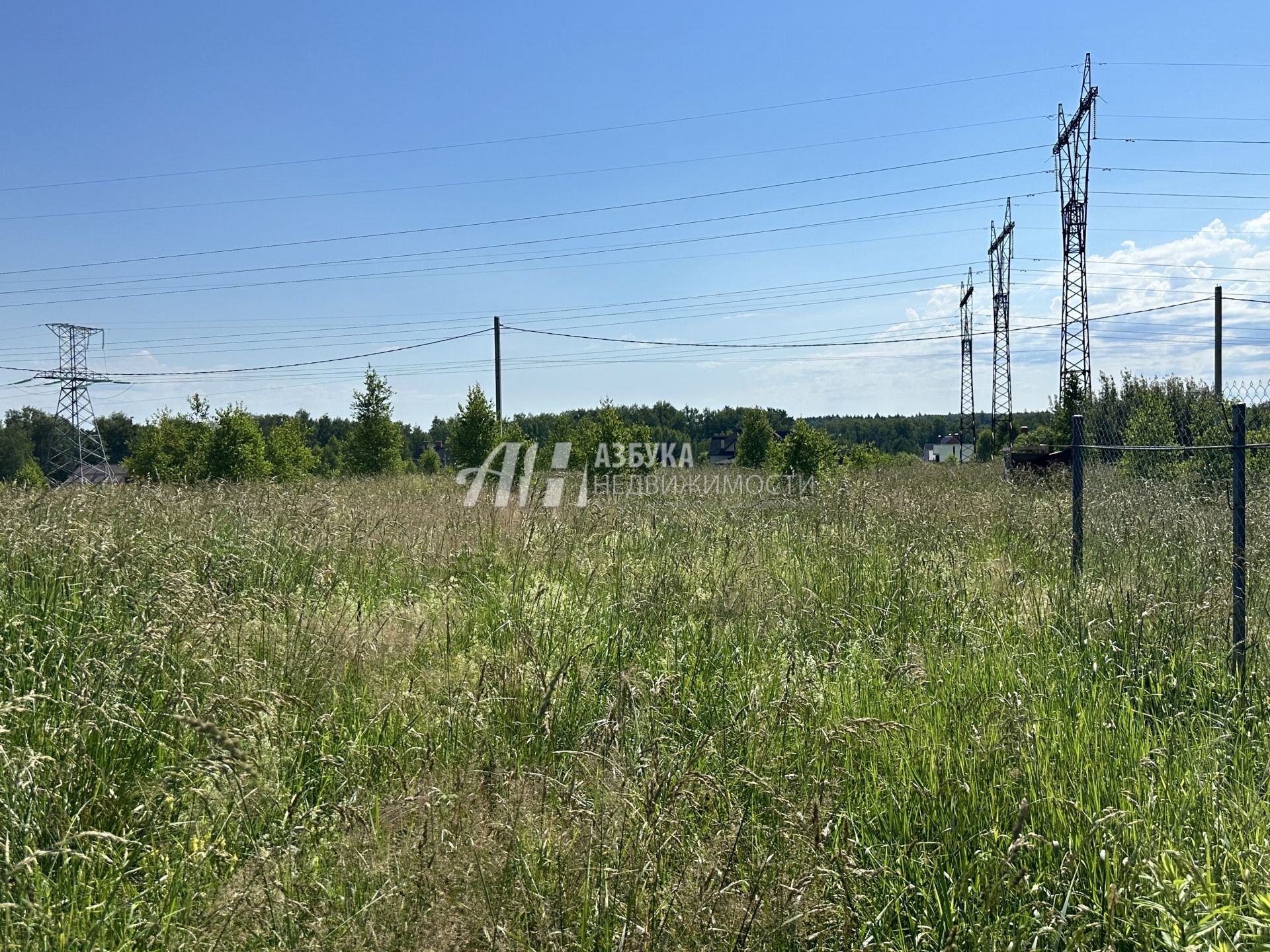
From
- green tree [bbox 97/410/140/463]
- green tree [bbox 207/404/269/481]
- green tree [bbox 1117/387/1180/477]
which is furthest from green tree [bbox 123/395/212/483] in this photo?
green tree [bbox 97/410/140/463]

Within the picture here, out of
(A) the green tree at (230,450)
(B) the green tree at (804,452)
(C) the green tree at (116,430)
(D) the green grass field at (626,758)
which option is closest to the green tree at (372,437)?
(A) the green tree at (230,450)

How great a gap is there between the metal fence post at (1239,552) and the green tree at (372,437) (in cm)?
2889

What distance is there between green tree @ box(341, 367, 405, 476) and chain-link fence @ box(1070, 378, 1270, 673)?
26.0m

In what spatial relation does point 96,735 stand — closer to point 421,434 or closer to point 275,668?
point 275,668

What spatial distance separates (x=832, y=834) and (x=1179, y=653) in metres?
2.53

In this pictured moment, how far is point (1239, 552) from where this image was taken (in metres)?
4.09

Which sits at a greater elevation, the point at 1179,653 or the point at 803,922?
the point at 1179,653

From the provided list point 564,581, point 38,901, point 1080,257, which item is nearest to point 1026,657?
point 564,581

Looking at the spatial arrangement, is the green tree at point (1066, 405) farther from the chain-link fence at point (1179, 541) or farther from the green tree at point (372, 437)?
the green tree at point (372, 437)

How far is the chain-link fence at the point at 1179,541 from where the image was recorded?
4.07 meters

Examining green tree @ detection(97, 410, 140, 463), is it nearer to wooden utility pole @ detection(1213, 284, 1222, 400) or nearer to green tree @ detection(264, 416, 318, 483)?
green tree @ detection(264, 416, 318, 483)

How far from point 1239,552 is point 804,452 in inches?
716

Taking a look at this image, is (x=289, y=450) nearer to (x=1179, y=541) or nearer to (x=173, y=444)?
(x=173, y=444)

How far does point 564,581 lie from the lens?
19.0 feet
